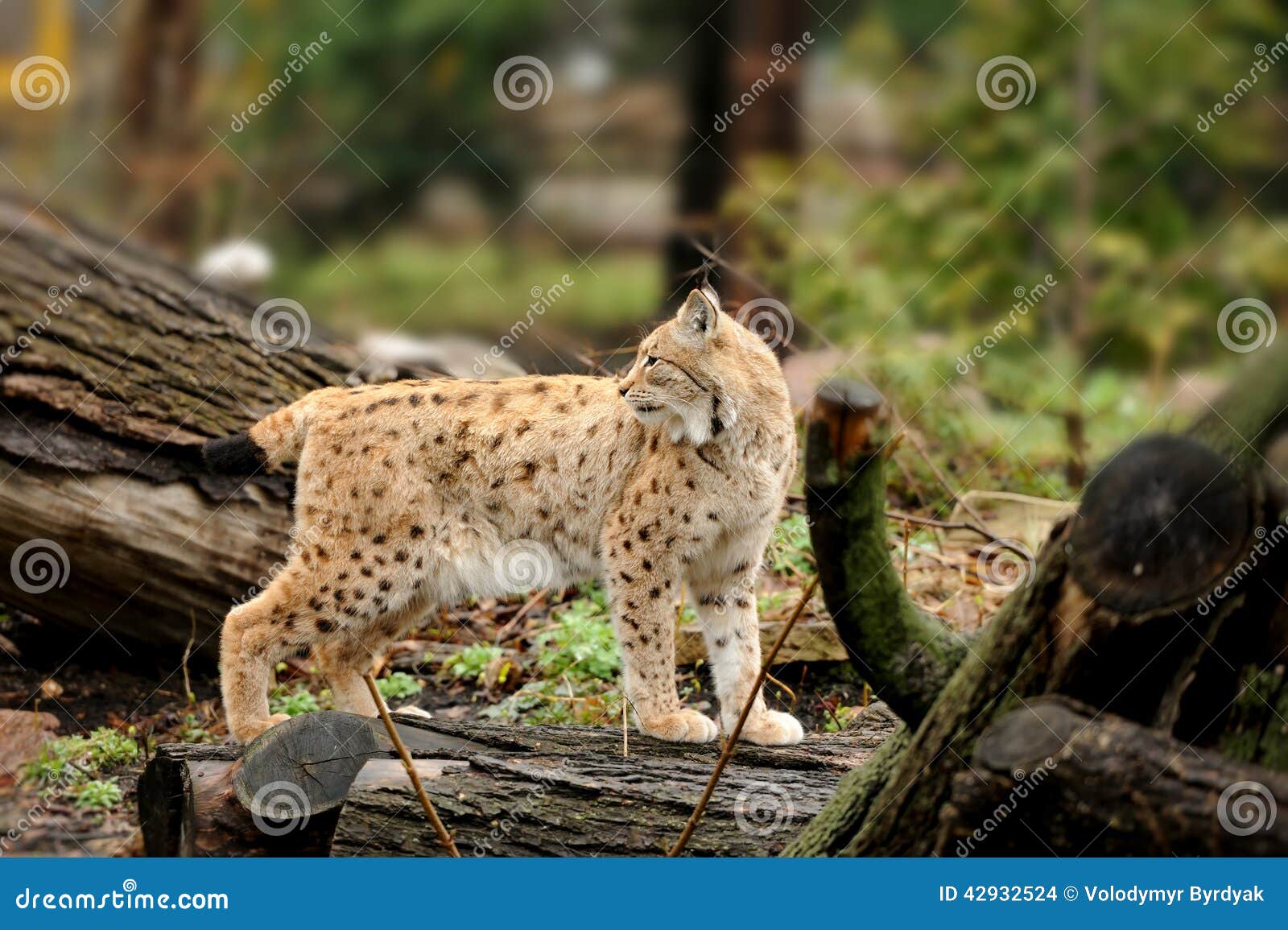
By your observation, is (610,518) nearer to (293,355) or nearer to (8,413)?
(293,355)

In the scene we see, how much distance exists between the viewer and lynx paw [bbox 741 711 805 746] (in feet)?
18.0

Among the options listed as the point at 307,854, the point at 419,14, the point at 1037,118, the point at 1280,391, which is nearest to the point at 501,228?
the point at 419,14

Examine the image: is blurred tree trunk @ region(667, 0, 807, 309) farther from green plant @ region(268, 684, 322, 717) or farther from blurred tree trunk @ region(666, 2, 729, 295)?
green plant @ region(268, 684, 322, 717)

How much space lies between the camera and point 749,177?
11.8m

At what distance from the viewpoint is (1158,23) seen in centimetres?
1174

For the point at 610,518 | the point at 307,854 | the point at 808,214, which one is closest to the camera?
the point at 307,854

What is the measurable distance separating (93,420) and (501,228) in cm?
973

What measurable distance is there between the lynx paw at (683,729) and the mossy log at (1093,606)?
1559 millimetres

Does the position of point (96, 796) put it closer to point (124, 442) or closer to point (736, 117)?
point (124, 442)

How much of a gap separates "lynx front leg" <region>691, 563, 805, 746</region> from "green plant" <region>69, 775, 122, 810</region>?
2636 millimetres

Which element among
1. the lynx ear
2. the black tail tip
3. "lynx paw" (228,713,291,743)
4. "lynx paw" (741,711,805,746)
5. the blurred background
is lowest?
"lynx paw" (741,711,805,746)

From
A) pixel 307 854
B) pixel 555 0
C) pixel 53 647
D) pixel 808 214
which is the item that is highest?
pixel 555 0

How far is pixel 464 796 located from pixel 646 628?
4.22 ft

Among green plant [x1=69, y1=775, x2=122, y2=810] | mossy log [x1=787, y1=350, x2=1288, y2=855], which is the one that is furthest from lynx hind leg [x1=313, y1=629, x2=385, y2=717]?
mossy log [x1=787, y1=350, x2=1288, y2=855]
